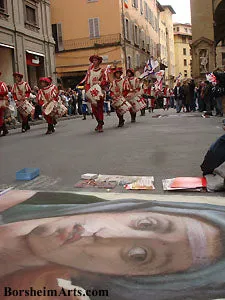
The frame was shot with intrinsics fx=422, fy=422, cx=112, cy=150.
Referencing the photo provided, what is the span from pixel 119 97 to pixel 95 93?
2334mm

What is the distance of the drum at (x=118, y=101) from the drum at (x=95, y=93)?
6.45ft

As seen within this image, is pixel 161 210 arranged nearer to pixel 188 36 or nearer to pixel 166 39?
pixel 166 39

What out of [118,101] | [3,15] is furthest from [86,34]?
[118,101]

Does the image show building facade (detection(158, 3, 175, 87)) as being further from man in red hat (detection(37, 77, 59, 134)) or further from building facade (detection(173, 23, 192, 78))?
man in red hat (detection(37, 77, 59, 134))

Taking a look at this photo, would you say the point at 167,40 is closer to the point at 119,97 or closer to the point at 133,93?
the point at 133,93

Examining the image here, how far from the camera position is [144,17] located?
51125 millimetres

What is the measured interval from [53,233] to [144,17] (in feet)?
167

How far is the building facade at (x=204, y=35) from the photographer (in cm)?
3109

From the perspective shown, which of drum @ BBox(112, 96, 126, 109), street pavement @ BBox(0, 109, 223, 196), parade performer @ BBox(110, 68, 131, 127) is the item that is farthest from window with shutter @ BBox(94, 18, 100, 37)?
street pavement @ BBox(0, 109, 223, 196)

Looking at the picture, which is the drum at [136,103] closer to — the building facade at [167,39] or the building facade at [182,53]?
the building facade at [167,39]

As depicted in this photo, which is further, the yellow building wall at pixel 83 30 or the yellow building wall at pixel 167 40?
the yellow building wall at pixel 167 40

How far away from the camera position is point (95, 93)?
37.1 ft

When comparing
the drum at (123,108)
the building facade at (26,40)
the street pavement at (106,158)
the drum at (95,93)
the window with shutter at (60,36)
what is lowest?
the street pavement at (106,158)

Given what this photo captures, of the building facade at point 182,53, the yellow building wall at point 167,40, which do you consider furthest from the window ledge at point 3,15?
the building facade at point 182,53
